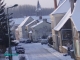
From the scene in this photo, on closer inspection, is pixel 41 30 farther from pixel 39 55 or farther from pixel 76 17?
pixel 76 17

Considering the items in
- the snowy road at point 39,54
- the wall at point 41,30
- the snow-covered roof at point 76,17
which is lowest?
the snowy road at point 39,54

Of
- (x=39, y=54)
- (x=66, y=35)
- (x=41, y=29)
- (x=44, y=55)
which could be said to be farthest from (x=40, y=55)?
(x=41, y=29)

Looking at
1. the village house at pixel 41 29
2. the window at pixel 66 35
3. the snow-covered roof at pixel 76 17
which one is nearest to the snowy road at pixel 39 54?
the window at pixel 66 35

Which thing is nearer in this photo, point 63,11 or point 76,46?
point 76,46

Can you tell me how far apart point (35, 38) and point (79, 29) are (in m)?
60.2

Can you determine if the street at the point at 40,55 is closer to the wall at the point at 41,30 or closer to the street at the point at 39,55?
the street at the point at 39,55

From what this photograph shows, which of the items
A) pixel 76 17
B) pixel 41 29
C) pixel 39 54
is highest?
pixel 76 17

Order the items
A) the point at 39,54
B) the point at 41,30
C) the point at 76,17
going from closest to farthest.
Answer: the point at 76,17
the point at 39,54
the point at 41,30

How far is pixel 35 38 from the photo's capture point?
93.4 m

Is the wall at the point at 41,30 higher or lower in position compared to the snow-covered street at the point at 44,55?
higher

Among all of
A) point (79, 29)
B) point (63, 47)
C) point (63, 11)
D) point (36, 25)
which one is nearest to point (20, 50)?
point (63, 47)

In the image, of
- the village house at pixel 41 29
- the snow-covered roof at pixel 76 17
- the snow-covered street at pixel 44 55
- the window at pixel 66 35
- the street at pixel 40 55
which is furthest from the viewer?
the village house at pixel 41 29

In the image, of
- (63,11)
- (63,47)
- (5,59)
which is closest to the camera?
(5,59)

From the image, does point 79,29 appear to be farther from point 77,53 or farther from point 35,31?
point 35,31
